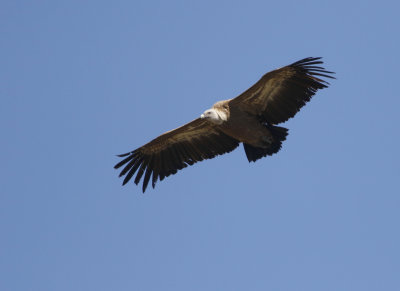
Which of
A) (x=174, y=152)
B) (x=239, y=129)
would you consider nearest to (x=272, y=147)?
(x=239, y=129)

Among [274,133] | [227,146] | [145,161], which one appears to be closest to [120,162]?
[145,161]

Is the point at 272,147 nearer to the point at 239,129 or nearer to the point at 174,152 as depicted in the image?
the point at 239,129

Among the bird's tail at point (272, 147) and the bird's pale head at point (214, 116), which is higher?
the bird's pale head at point (214, 116)

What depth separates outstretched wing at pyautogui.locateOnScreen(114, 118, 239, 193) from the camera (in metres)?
16.1

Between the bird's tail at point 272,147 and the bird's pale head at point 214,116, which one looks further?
the bird's tail at point 272,147

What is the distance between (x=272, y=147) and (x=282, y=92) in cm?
111

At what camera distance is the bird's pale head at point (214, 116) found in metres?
15.1

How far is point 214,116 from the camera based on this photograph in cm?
1505

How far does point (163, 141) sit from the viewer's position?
16281 mm

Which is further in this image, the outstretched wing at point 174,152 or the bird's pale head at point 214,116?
the outstretched wing at point 174,152

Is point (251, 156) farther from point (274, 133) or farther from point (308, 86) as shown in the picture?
point (308, 86)

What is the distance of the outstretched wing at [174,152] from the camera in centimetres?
1614

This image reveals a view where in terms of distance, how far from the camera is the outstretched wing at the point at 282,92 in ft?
48.5

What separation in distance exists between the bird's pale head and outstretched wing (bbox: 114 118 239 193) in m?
0.92
